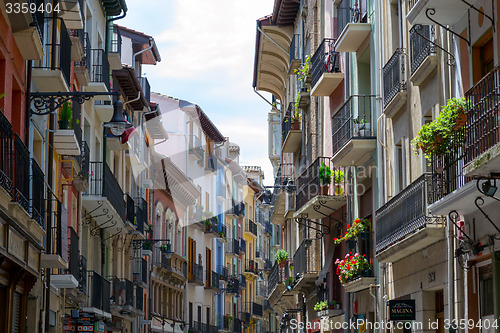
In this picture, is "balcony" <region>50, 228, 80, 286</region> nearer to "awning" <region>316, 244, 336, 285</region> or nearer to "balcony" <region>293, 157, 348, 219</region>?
"balcony" <region>293, 157, 348, 219</region>

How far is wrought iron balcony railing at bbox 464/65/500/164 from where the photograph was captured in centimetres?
1165

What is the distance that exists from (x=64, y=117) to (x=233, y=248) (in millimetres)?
45903

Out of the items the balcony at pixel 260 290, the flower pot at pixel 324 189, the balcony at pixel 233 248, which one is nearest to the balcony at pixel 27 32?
the flower pot at pixel 324 189

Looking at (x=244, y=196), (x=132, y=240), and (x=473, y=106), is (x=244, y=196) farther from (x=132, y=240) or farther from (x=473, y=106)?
(x=473, y=106)

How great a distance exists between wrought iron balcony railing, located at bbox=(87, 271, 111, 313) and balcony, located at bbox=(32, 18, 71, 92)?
960 centimetres

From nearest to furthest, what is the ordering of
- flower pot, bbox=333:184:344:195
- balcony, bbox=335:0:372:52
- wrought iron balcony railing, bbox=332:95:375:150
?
1. wrought iron balcony railing, bbox=332:95:375:150
2. balcony, bbox=335:0:372:52
3. flower pot, bbox=333:184:344:195

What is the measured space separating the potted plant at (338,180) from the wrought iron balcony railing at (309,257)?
450 centimetres

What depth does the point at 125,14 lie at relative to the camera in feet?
107

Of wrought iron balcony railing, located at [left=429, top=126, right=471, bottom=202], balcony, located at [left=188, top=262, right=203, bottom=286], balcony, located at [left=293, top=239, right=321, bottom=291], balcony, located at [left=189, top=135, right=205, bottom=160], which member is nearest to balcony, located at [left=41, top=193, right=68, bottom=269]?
wrought iron balcony railing, located at [left=429, top=126, right=471, bottom=202]

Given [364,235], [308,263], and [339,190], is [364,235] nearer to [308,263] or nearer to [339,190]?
[339,190]

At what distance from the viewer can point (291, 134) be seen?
35.4 metres

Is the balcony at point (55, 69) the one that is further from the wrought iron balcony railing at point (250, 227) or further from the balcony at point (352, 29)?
the wrought iron balcony railing at point (250, 227)

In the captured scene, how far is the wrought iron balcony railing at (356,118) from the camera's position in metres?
22.4

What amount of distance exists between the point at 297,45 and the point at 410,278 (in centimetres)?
1913
